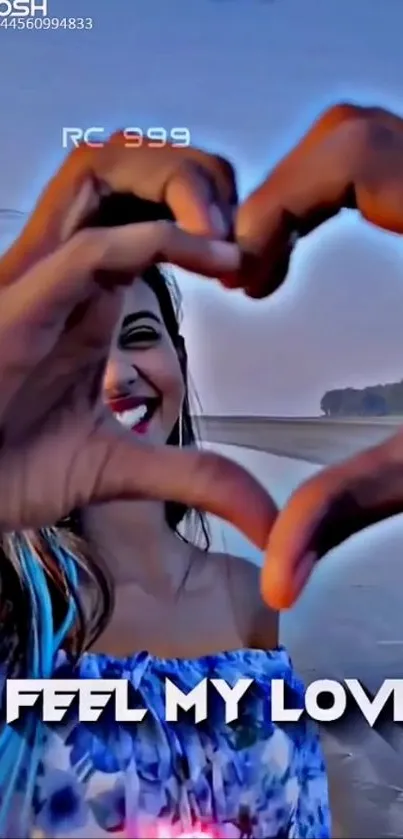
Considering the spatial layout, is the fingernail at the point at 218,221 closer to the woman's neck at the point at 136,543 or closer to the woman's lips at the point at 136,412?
the woman's lips at the point at 136,412

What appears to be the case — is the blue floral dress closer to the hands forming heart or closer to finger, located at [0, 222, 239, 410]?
the hands forming heart

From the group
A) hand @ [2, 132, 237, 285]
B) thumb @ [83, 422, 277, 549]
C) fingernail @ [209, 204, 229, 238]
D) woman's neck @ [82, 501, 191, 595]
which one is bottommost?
woman's neck @ [82, 501, 191, 595]

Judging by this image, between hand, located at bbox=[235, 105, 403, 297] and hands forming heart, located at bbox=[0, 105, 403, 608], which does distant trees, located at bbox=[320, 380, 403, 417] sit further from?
hand, located at bbox=[235, 105, 403, 297]

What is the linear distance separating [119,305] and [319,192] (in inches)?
11.2

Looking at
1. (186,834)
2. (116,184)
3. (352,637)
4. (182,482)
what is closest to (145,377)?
(182,482)

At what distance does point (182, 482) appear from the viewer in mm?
1143

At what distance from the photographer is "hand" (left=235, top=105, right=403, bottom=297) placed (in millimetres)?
1137

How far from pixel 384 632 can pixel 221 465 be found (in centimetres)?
29

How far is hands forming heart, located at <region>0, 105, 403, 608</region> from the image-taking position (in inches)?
A: 44.8

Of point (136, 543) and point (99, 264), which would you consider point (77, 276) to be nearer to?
point (99, 264)

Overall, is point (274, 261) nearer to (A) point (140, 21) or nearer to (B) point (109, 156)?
(B) point (109, 156)

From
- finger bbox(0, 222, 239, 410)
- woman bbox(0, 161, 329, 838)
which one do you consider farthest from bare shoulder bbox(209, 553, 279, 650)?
finger bbox(0, 222, 239, 410)

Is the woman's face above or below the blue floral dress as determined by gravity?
above

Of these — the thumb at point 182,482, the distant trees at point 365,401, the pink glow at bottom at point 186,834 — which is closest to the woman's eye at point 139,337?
the thumb at point 182,482
